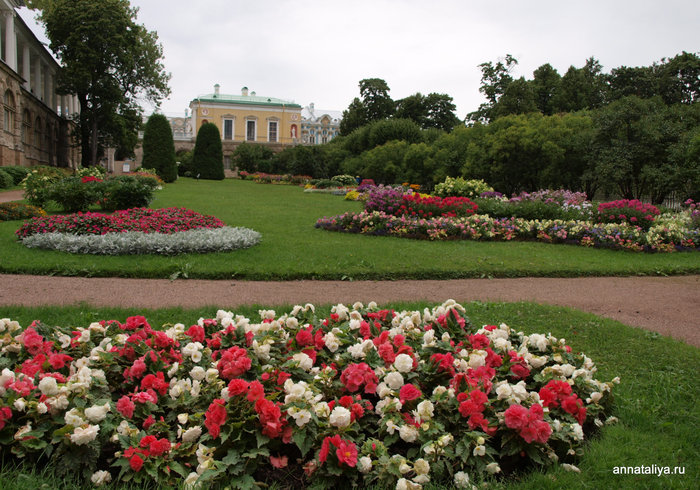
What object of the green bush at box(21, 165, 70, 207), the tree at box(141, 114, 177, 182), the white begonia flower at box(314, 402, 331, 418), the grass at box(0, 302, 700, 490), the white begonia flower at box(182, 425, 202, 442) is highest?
the tree at box(141, 114, 177, 182)

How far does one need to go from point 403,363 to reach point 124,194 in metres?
11.8

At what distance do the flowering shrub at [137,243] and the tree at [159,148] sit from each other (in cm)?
2051

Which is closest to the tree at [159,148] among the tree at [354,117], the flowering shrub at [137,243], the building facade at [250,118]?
the flowering shrub at [137,243]

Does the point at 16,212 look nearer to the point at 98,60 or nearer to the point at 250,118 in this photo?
the point at 98,60

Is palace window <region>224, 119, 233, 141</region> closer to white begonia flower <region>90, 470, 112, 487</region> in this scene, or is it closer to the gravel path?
the gravel path

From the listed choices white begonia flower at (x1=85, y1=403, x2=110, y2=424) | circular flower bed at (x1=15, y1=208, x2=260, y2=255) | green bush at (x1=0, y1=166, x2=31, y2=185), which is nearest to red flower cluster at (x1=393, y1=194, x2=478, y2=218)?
circular flower bed at (x1=15, y1=208, x2=260, y2=255)

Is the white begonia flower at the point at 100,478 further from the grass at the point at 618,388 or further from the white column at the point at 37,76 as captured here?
the white column at the point at 37,76

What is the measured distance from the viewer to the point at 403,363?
2.48 m

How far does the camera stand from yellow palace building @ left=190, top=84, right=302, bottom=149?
2360 inches

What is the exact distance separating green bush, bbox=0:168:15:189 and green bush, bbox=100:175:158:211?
10.0 m

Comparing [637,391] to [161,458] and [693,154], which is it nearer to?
[161,458]

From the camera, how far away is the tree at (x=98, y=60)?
29.2m

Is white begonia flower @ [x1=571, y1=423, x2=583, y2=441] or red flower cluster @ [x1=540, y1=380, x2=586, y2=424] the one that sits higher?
red flower cluster @ [x1=540, y1=380, x2=586, y2=424]

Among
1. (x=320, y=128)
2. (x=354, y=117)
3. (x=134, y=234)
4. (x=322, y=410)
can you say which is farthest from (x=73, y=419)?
(x=320, y=128)
